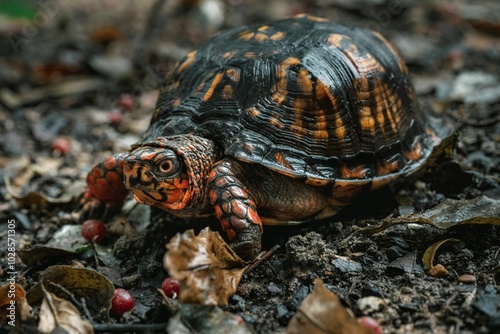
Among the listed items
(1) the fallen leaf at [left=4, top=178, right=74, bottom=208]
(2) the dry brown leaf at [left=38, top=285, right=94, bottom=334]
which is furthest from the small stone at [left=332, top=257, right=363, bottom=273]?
(1) the fallen leaf at [left=4, top=178, right=74, bottom=208]

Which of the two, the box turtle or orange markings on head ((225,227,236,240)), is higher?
the box turtle

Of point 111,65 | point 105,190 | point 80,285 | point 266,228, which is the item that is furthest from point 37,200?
point 111,65

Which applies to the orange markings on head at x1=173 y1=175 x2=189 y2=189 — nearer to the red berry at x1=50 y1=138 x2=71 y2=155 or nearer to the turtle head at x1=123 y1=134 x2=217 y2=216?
the turtle head at x1=123 y1=134 x2=217 y2=216

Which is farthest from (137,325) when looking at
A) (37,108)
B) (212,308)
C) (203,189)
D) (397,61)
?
(37,108)

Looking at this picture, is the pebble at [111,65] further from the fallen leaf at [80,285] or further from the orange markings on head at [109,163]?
the fallen leaf at [80,285]

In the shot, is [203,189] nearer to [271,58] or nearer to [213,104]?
[213,104]

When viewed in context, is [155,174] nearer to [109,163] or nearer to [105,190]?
[109,163]
